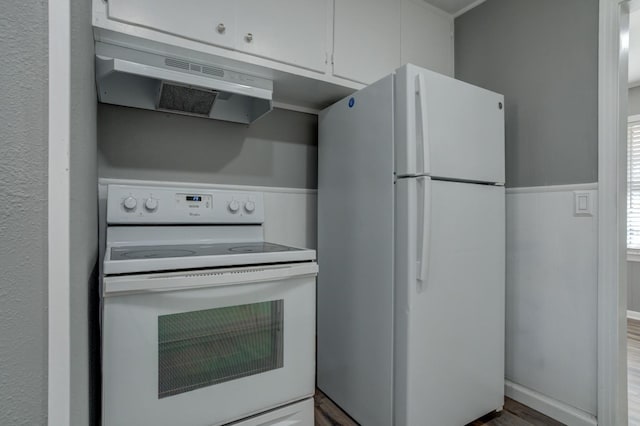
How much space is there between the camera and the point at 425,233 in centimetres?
134

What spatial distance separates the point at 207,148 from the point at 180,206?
0.35 meters

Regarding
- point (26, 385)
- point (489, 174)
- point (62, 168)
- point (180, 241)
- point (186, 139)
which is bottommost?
point (26, 385)

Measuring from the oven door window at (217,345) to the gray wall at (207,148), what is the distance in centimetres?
82

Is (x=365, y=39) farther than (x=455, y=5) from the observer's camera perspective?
No

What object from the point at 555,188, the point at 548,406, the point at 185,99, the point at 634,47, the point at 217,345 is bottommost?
the point at 548,406

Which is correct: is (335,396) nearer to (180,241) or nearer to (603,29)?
(180,241)

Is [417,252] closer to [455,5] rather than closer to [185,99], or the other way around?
[185,99]

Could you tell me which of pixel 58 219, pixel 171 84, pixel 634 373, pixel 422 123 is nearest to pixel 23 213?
pixel 58 219

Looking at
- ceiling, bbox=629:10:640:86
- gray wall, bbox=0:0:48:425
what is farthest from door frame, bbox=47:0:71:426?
ceiling, bbox=629:10:640:86

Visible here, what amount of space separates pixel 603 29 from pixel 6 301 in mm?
2223

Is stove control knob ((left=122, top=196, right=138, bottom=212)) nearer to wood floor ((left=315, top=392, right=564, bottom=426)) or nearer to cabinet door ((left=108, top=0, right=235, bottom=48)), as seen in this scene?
cabinet door ((left=108, top=0, right=235, bottom=48))

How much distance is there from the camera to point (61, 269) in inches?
20.6

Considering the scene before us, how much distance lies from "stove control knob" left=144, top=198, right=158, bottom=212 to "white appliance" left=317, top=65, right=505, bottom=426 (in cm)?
87

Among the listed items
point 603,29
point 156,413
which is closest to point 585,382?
point 603,29
